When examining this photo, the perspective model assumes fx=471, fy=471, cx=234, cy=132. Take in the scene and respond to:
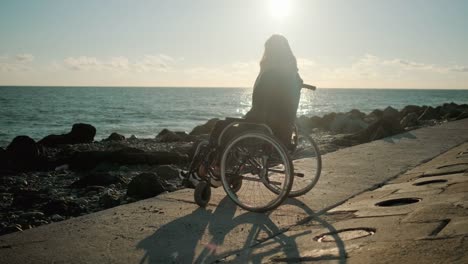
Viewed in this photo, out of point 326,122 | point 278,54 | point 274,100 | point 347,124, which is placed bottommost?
point 326,122

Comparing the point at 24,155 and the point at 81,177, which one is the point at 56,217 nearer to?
the point at 81,177

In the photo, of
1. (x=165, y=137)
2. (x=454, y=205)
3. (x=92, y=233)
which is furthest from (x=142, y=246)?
(x=165, y=137)

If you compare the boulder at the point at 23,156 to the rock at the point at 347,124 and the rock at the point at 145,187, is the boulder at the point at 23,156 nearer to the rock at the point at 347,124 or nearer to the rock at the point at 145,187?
the rock at the point at 145,187

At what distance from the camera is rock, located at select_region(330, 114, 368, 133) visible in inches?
673

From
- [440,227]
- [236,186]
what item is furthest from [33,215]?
[440,227]

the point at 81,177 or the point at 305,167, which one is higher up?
the point at 305,167

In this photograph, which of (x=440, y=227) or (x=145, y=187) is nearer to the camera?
(x=440, y=227)

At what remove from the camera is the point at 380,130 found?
11430mm

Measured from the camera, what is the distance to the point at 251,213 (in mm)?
4094

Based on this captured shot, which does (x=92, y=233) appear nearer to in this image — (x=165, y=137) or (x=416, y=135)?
(x=416, y=135)

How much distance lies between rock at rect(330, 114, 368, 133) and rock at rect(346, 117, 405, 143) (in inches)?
196

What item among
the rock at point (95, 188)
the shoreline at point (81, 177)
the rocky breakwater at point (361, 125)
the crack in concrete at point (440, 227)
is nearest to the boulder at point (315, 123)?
the rocky breakwater at point (361, 125)

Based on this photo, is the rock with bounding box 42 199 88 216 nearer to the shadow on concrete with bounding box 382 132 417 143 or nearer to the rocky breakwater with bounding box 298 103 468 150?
the rocky breakwater with bounding box 298 103 468 150

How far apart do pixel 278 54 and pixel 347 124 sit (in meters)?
13.9
